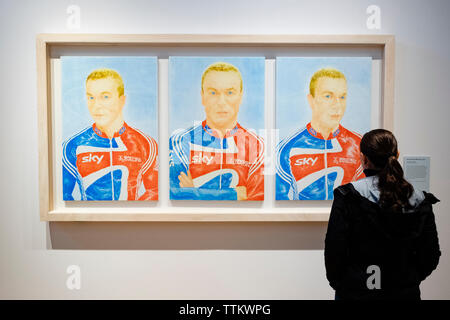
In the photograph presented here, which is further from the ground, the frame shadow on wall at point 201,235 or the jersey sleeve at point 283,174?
the jersey sleeve at point 283,174

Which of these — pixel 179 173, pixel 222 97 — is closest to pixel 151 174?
pixel 179 173

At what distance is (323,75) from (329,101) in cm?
13

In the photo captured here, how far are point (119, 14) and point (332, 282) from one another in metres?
1.55

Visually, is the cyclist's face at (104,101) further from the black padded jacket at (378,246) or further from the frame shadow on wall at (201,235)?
the black padded jacket at (378,246)

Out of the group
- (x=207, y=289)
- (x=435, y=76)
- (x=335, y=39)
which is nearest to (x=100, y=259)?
(x=207, y=289)

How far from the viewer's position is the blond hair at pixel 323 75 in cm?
146

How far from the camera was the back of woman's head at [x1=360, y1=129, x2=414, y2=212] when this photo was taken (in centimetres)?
90

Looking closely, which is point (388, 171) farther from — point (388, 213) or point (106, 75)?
point (106, 75)

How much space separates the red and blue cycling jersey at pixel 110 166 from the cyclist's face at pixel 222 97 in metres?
0.34

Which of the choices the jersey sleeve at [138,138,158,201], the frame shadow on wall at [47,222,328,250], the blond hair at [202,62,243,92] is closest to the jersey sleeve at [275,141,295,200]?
the frame shadow on wall at [47,222,328,250]

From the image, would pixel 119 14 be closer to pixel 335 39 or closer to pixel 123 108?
pixel 123 108

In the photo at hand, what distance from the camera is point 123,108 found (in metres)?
1.47

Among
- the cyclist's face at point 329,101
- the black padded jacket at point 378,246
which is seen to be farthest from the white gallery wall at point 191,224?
the black padded jacket at point 378,246

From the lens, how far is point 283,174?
1.48 metres
